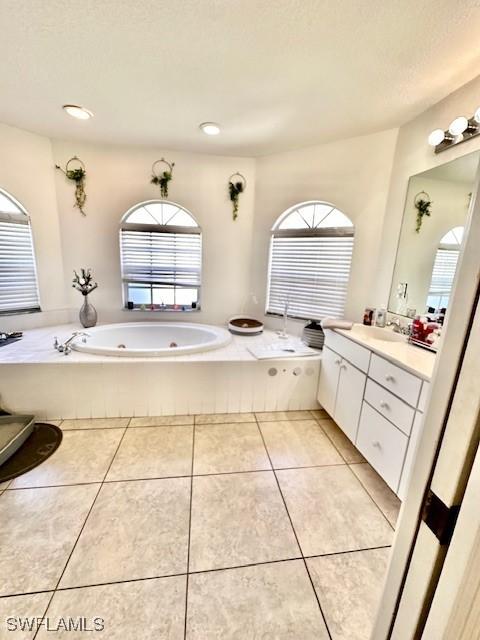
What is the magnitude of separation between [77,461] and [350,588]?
1761mm

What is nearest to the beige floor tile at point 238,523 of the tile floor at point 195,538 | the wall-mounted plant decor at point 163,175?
the tile floor at point 195,538

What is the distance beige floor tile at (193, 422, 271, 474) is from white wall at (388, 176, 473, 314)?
167cm

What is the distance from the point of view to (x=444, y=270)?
2.00 metres

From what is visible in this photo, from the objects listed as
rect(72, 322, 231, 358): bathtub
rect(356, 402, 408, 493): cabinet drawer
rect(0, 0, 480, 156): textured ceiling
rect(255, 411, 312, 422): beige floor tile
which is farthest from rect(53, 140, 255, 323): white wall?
rect(356, 402, 408, 493): cabinet drawer

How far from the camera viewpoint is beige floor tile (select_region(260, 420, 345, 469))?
198 centimetres

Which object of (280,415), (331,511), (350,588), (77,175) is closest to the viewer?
(350,588)

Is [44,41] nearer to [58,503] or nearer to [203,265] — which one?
[203,265]

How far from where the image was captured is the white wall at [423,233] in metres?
1.93

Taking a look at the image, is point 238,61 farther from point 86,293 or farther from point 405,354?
point 86,293

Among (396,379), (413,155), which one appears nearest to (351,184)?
(413,155)

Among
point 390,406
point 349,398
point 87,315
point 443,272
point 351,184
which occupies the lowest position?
point 349,398

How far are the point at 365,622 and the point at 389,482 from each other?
69cm

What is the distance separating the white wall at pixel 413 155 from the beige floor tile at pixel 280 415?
1278mm

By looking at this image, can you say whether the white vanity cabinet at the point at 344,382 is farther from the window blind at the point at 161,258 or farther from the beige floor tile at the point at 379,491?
the window blind at the point at 161,258
